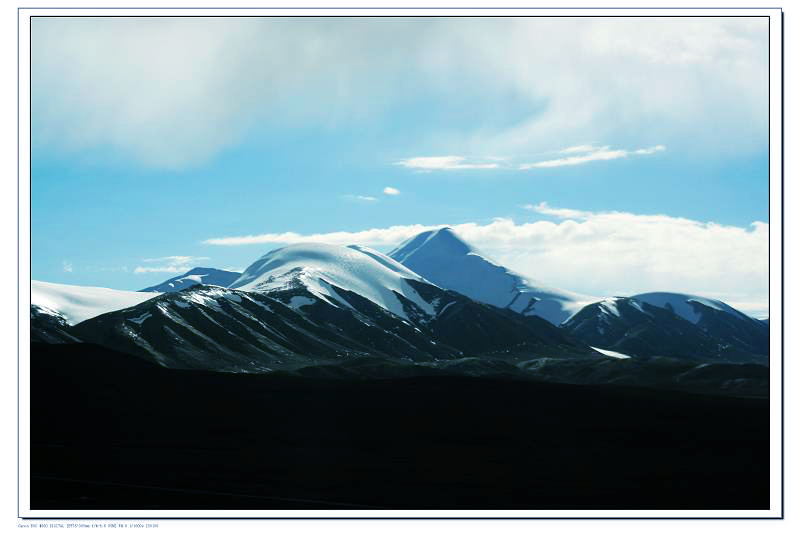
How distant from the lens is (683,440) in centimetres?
2514

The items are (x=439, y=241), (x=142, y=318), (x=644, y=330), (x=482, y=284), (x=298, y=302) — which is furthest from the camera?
(x=298, y=302)

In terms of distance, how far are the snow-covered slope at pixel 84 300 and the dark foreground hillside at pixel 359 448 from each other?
9.10 feet

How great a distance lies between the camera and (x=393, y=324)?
4094 inches

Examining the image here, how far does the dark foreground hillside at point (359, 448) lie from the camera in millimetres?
19203

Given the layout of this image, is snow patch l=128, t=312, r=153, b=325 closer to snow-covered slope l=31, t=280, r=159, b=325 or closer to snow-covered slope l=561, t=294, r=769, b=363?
snow-covered slope l=31, t=280, r=159, b=325

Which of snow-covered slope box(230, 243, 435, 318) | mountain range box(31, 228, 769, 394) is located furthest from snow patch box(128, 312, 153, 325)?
snow-covered slope box(230, 243, 435, 318)

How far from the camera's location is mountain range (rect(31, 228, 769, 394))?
62.9m

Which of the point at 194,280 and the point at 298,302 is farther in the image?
the point at 298,302

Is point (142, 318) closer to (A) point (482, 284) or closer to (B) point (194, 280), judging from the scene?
(B) point (194, 280)

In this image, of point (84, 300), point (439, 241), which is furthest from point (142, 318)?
point (439, 241)

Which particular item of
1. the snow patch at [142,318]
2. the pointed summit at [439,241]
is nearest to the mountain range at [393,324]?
the snow patch at [142,318]

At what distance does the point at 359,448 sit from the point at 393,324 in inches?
3152
